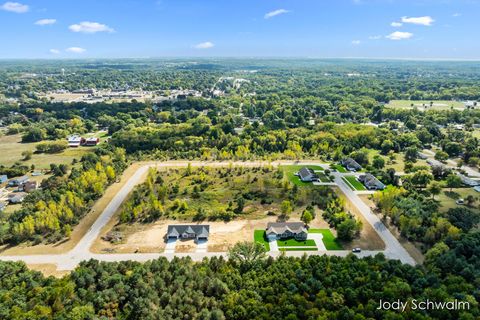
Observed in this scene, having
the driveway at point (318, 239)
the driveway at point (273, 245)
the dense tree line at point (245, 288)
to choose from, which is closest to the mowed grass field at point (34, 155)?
the dense tree line at point (245, 288)

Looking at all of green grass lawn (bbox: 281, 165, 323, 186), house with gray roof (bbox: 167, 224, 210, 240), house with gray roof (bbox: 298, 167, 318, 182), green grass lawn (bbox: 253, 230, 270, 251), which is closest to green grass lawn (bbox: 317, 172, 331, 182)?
house with gray roof (bbox: 298, 167, 318, 182)

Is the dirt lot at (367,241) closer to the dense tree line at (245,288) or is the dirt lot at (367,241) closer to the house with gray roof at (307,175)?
the dense tree line at (245,288)

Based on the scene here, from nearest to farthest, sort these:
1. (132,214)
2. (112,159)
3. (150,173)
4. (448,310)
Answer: (448,310) → (132,214) → (150,173) → (112,159)

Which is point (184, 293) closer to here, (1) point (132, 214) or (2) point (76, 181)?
(1) point (132, 214)

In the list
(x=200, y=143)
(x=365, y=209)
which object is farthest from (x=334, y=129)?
(x=365, y=209)

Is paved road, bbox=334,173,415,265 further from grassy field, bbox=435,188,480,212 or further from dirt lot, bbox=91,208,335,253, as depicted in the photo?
grassy field, bbox=435,188,480,212

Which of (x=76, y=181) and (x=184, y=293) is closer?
(x=184, y=293)
